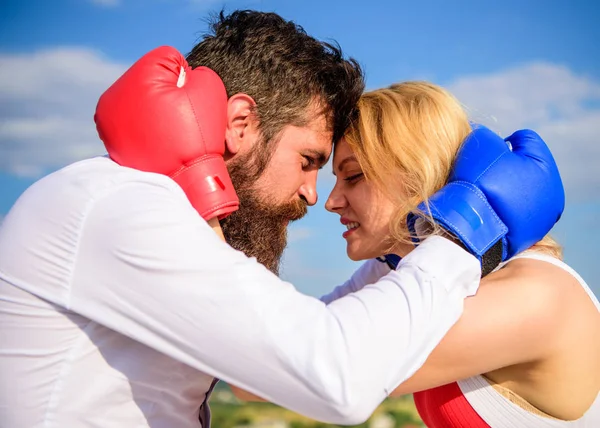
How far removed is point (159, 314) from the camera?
5.71 feet

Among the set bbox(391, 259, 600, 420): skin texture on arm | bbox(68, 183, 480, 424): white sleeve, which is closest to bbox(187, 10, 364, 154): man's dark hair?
bbox(391, 259, 600, 420): skin texture on arm

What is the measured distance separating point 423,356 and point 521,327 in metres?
0.70

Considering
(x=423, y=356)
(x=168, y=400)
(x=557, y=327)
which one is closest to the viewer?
(x=423, y=356)

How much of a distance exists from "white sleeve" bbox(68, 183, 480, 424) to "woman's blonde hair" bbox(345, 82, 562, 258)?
1.23m

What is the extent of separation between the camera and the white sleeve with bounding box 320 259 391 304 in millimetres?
4215

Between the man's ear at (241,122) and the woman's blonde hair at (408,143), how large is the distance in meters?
0.57

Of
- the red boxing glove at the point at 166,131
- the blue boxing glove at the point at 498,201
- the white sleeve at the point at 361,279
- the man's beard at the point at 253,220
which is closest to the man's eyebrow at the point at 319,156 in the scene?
the man's beard at the point at 253,220

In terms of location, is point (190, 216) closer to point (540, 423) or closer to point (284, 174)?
point (284, 174)

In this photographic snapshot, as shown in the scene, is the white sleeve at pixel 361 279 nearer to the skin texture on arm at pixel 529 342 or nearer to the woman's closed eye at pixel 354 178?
the woman's closed eye at pixel 354 178

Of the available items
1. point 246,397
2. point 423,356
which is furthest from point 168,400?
point 246,397

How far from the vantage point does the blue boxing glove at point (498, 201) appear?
2432mm

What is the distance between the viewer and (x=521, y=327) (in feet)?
7.65

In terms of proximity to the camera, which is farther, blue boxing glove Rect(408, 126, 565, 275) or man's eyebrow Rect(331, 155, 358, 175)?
man's eyebrow Rect(331, 155, 358, 175)

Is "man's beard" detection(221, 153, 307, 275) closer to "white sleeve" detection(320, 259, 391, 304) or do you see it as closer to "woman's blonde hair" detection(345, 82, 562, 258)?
"woman's blonde hair" detection(345, 82, 562, 258)
